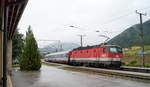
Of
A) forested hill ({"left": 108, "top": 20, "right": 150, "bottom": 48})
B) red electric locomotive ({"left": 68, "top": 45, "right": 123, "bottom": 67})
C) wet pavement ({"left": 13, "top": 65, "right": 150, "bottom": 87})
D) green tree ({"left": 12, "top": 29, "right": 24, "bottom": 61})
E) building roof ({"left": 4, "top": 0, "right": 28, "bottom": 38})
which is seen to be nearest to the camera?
building roof ({"left": 4, "top": 0, "right": 28, "bottom": 38})

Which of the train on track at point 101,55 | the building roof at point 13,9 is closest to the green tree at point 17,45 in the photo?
the train on track at point 101,55

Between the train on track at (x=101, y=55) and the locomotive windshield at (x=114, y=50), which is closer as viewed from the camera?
the train on track at (x=101, y=55)

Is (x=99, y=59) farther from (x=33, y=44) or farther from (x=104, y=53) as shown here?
(x=33, y=44)

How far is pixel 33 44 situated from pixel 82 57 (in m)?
8.09

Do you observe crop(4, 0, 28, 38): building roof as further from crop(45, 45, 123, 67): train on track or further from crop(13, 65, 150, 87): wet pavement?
crop(45, 45, 123, 67): train on track

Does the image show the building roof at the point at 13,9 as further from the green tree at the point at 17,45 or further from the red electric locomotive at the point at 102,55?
the green tree at the point at 17,45

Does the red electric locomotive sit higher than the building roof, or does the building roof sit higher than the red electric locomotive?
the building roof

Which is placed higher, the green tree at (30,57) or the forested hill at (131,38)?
the forested hill at (131,38)

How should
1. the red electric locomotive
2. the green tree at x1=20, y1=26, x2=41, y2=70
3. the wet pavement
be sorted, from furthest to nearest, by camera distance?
the green tree at x1=20, y1=26, x2=41, y2=70 → the red electric locomotive → the wet pavement

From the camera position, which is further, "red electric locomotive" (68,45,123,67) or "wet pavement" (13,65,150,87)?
"red electric locomotive" (68,45,123,67)

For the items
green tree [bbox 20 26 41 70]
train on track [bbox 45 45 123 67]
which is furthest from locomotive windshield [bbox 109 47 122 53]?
green tree [bbox 20 26 41 70]

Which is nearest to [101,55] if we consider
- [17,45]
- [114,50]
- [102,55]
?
[102,55]

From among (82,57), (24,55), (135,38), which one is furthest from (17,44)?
(135,38)

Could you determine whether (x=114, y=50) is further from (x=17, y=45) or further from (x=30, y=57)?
(x=17, y=45)
